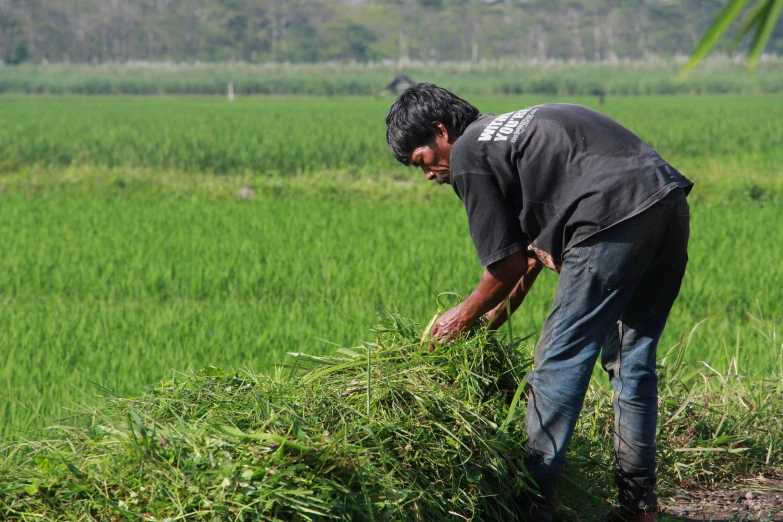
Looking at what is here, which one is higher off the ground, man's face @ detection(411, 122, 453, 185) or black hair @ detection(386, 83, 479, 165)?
black hair @ detection(386, 83, 479, 165)

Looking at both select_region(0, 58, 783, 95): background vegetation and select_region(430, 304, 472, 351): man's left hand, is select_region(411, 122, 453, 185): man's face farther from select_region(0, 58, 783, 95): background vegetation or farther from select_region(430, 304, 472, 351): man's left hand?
select_region(0, 58, 783, 95): background vegetation

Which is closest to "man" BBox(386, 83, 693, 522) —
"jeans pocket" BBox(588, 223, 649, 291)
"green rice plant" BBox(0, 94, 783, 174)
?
"jeans pocket" BBox(588, 223, 649, 291)

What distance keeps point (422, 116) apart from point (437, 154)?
5.4 inches

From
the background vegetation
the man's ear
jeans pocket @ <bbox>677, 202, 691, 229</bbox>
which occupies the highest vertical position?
the man's ear

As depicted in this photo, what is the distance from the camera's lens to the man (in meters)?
2.38

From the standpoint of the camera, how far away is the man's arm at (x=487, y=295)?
2.43 m

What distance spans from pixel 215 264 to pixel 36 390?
3.31m

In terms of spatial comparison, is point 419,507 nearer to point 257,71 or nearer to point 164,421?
point 164,421

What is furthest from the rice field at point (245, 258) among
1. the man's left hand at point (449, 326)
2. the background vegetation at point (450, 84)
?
the background vegetation at point (450, 84)

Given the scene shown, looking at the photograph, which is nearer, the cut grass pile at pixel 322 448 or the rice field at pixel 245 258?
the cut grass pile at pixel 322 448

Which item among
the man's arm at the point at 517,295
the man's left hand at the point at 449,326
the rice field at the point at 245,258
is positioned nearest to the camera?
the man's left hand at the point at 449,326

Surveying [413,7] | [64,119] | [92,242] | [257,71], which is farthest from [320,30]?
[92,242]

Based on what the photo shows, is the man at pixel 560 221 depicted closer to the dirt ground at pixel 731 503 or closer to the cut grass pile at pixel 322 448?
the cut grass pile at pixel 322 448

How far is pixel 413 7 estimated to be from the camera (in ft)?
407
